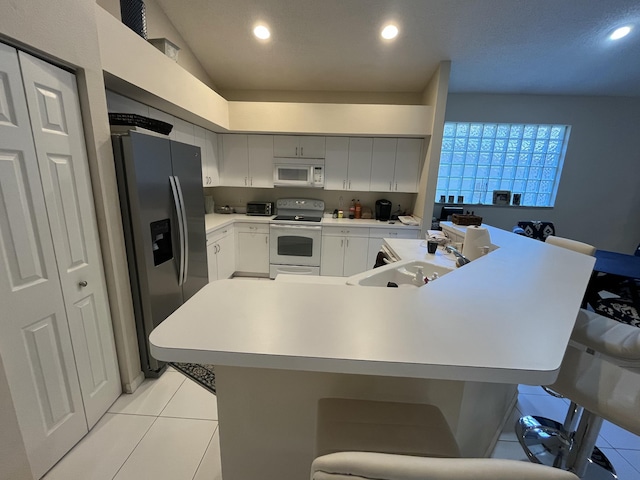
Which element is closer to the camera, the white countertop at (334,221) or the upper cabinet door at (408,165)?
the white countertop at (334,221)

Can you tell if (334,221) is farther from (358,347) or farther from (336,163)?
(358,347)

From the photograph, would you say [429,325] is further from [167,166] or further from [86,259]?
[167,166]

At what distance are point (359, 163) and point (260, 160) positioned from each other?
1484mm

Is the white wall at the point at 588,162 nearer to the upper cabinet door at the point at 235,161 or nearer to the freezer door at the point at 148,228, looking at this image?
the upper cabinet door at the point at 235,161

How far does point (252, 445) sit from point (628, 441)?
2.25m

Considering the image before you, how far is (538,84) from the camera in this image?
3.74m

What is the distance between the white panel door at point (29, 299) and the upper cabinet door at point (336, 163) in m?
3.09

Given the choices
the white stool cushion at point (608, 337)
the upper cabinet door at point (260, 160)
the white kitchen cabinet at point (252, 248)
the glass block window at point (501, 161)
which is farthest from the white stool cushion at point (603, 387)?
the glass block window at point (501, 161)

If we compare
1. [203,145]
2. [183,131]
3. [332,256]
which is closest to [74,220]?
[183,131]

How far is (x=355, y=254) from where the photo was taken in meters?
3.75

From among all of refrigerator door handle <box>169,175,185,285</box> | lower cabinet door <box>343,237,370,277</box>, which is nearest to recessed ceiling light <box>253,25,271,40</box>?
refrigerator door handle <box>169,175,185,285</box>

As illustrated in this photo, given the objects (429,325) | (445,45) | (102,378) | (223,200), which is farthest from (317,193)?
(429,325)

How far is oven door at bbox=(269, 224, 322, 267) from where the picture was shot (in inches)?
146

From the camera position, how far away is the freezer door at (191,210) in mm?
2063
